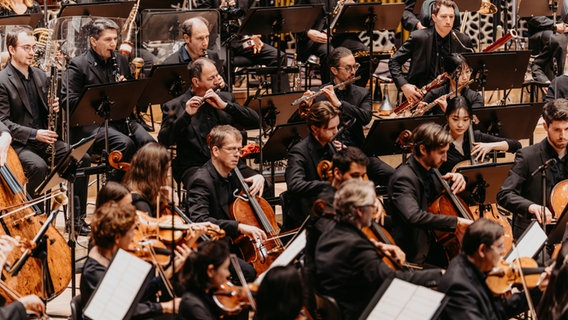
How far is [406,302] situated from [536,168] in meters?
2.35

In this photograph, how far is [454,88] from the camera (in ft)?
25.3

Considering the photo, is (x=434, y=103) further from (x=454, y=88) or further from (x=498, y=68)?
(x=498, y=68)

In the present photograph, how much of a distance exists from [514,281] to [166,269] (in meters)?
1.64

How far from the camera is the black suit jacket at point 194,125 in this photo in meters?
6.88

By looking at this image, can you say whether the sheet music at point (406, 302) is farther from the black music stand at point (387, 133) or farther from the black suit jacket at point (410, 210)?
the black music stand at point (387, 133)

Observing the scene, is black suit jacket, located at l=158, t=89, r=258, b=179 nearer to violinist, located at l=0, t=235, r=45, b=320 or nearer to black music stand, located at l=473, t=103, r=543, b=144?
black music stand, located at l=473, t=103, r=543, b=144

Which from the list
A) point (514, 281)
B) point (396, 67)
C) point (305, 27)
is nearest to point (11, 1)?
point (305, 27)

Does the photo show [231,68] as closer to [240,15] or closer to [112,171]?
[240,15]

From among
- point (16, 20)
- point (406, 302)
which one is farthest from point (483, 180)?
point (16, 20)

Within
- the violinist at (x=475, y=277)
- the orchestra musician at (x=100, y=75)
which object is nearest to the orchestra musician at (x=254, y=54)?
the orchestra musician at (x=100, y=75)

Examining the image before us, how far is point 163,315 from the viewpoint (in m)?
4.97

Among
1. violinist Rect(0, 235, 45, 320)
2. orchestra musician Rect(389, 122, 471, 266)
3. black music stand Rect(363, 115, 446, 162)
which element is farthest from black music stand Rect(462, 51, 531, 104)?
violinist Rect(0, 235, 45, 320)

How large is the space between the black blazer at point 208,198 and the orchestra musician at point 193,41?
6.37 ft

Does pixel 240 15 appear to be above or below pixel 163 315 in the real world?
above
